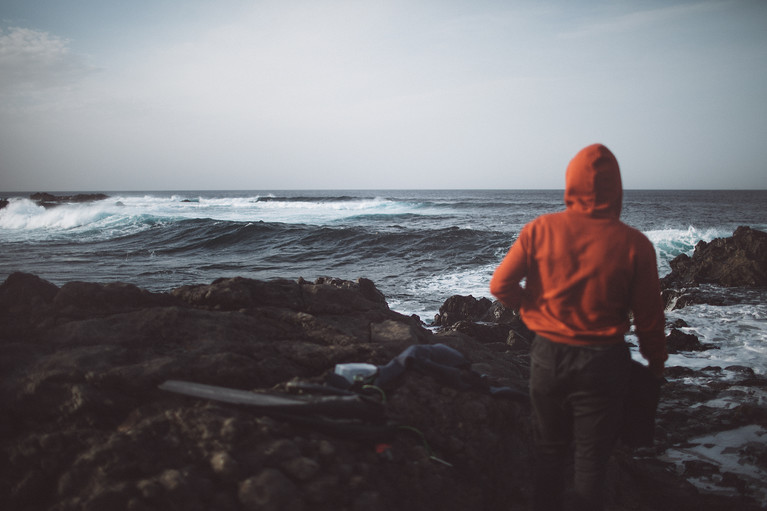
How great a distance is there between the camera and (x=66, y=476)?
80.9 inches

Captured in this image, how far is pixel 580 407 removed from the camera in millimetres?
2098

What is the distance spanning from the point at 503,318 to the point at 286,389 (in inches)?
228

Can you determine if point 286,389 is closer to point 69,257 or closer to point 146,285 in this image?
point 146,285

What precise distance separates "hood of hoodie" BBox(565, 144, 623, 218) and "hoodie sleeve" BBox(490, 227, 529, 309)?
32cm

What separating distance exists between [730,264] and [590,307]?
12.9 m

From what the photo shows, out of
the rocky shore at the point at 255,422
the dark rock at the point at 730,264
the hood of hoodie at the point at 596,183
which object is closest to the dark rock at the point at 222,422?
the rocky shore at the point at 255,422

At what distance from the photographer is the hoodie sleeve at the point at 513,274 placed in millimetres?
2223

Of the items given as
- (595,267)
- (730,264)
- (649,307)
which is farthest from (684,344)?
(730,264)

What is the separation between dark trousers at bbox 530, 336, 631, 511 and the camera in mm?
2051

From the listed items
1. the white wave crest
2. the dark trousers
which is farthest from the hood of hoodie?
the white wave crest

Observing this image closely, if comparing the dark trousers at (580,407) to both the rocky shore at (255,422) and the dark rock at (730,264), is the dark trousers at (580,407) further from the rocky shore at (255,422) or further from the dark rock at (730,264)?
the dark rock at (730,264)

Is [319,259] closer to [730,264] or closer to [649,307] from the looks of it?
[730,264]

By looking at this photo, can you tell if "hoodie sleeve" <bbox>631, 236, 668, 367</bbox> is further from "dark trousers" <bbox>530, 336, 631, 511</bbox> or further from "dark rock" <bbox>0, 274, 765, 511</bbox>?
"dark rock" <bbox>0, 274, 765, 511</bbox>

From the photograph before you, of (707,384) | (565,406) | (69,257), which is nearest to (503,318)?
(707,384)
